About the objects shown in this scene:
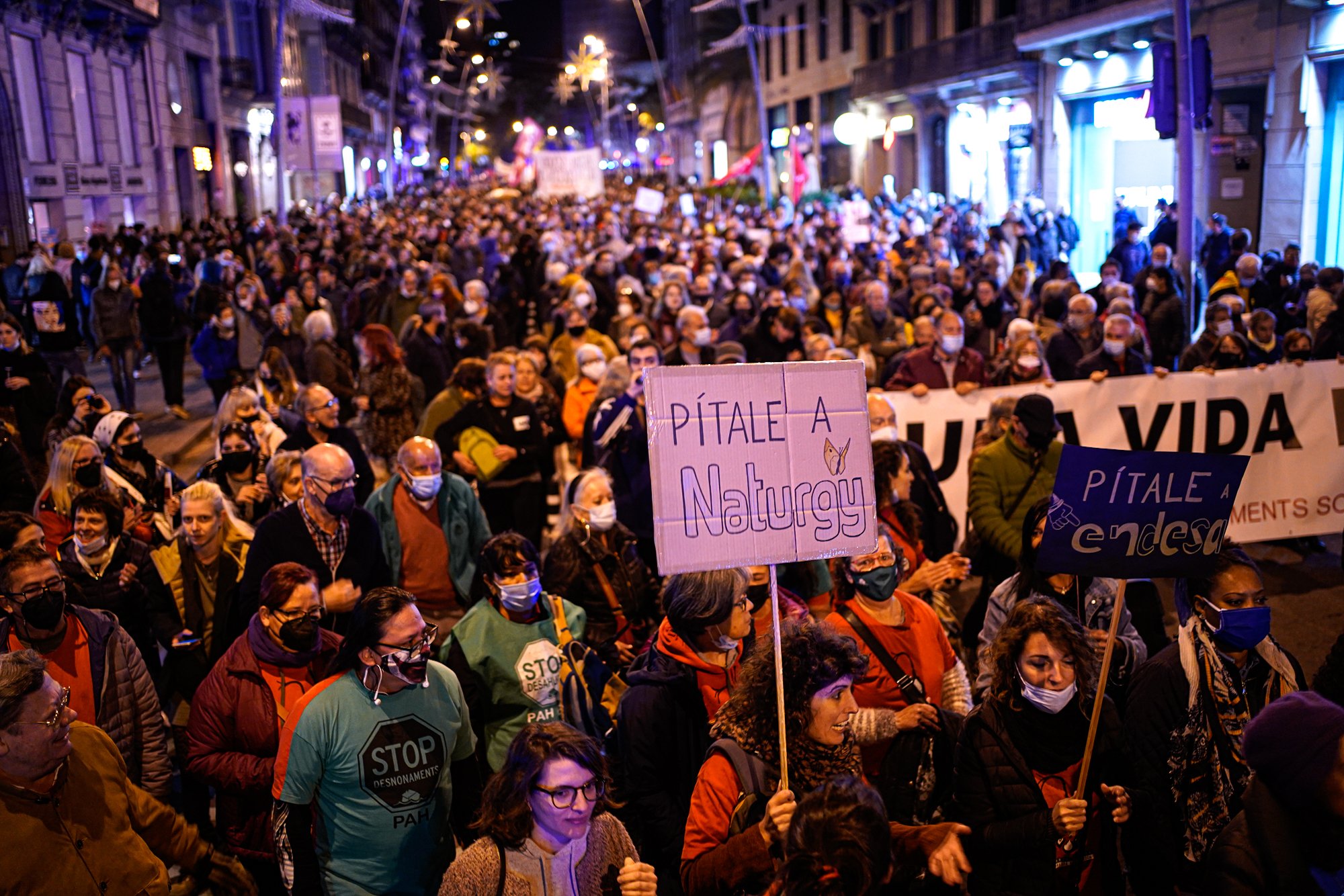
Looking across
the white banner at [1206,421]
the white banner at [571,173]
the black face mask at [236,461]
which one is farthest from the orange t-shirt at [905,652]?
the white banner at [571,173]

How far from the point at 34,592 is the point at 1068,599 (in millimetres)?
3904

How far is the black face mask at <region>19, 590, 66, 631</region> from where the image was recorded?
4.15m

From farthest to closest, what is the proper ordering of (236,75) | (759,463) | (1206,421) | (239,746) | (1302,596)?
(236,75), (1206,421), (1302,596), (239,746), (759,463)

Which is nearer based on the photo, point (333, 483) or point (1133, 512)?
point (1133, 512)

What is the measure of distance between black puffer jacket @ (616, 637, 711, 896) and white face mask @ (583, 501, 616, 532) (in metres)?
1.64

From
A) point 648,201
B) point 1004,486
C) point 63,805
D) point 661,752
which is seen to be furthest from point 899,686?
point 648,201

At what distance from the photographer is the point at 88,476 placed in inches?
239

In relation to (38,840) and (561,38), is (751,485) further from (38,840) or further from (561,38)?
(561,38)

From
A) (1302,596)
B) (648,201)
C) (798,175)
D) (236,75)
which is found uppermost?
(236,75)

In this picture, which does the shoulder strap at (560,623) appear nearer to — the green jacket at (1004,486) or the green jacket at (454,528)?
the green jacket at (454,528)

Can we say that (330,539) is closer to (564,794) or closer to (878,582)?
(878,582)

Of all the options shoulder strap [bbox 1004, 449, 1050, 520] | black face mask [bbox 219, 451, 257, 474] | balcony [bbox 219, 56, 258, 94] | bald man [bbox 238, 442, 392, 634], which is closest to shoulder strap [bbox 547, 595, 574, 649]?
bald man [bbox 238, 442, 392, 634]

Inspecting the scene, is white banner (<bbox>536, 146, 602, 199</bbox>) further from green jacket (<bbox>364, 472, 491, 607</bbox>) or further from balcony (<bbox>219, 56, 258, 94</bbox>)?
green jacket (<bbox>364, 472, 491, 607</bbox>)

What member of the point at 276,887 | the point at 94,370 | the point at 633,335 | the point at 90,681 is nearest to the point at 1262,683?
the point at 276,887
